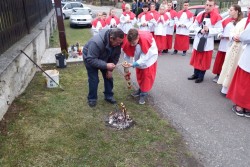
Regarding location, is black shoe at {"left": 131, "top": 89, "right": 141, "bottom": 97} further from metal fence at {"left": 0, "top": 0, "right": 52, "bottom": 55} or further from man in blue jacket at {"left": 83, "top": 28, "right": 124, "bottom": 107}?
metal fence at {"left": 0, "top": 0, "right": 52, "bottom": 55}

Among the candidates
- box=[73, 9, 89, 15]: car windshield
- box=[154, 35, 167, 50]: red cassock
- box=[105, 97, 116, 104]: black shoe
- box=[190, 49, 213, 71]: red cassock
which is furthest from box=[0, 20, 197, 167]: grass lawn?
box=[73, 9, 89, 15]: car windshield

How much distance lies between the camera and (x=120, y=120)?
14.7 ft

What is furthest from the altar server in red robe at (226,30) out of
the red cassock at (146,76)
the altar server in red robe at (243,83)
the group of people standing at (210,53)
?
the red cassock at (146,76)

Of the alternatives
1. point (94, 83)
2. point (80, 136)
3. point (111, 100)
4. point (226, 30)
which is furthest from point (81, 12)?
point (80, 136)

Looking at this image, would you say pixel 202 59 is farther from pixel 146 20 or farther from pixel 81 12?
pixel 81 12

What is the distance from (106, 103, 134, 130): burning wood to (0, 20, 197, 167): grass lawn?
0.36 ft

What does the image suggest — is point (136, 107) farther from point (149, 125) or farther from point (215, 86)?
point (215, 86)

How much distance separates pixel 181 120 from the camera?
183 inches

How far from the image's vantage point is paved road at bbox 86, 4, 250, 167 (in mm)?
3666

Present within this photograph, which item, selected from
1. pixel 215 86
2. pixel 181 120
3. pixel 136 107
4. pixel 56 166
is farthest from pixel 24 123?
pixel 215 86

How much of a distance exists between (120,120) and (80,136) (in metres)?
0.81

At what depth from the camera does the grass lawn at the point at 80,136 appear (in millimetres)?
3494

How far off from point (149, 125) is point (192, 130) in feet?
2.49

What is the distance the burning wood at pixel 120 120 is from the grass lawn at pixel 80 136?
111mm
